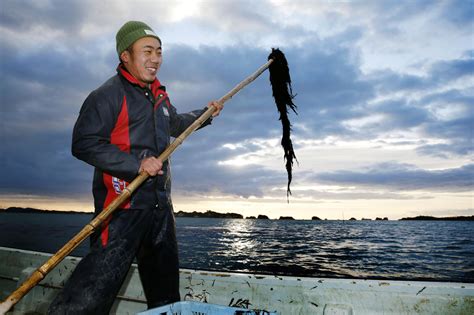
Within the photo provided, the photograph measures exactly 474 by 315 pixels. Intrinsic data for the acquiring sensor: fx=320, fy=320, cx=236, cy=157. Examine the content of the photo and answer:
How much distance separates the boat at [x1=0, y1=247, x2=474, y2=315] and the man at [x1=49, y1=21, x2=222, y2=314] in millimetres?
1149

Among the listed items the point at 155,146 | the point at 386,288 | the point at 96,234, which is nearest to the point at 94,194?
the point at 96,234

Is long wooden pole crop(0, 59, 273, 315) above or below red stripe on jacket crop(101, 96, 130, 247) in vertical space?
below

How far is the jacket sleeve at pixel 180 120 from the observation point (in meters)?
3.22

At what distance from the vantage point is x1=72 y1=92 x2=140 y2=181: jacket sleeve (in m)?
2.26

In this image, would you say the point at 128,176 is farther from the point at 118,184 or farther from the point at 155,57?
the point at 155,57

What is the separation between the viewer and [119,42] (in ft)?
8.79

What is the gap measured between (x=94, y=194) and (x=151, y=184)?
1.46 ft

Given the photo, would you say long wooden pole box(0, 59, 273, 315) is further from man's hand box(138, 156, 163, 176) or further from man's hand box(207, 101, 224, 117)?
man's hand box(207, 101, 224, 117)

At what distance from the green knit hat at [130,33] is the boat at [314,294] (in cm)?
252

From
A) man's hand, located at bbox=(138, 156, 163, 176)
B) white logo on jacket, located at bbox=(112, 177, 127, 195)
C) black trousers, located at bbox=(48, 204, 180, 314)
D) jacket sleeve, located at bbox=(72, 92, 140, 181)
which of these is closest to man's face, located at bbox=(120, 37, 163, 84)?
jacket sleeve, located at bbox=(72, 92, 140, 181)

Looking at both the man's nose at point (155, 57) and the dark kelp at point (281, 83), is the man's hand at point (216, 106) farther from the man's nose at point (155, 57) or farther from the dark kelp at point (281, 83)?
the dark kelp at point (281, 83)

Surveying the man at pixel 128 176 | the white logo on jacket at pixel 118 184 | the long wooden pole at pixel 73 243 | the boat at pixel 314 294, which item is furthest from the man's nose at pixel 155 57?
the boat at pixel 314 294

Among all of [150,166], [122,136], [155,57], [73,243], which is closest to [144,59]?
[155,57]

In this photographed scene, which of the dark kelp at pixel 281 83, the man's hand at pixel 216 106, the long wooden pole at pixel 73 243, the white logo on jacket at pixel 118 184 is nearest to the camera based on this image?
the long wooden pole at pixel 73 243
